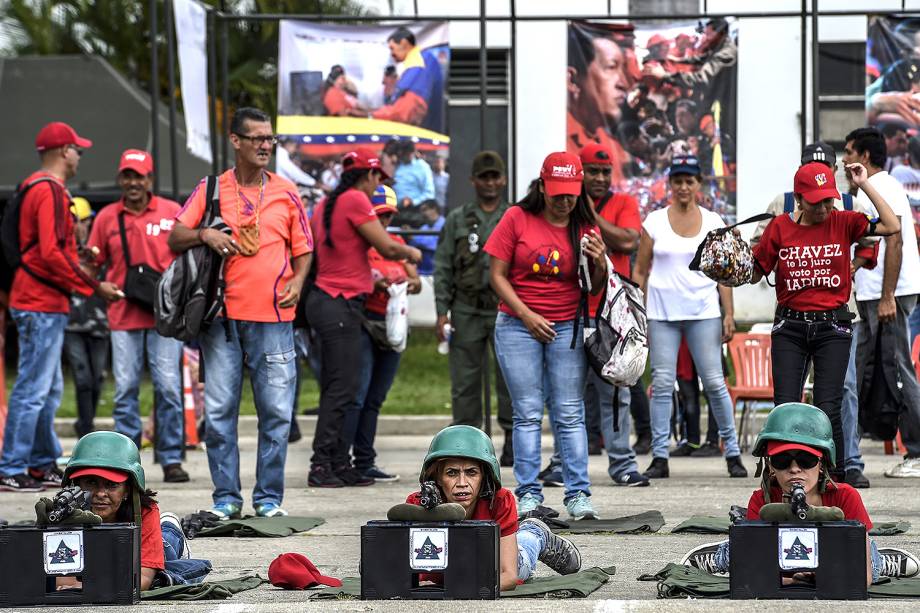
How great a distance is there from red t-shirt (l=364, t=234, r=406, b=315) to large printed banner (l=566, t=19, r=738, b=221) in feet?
7.83

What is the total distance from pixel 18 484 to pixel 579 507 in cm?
388

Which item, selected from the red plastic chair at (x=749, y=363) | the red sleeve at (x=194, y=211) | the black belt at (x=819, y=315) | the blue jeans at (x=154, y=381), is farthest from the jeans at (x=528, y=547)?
the red plastic chair at (x=749, y=363)

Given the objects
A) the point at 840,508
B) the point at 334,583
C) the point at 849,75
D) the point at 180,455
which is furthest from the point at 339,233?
the point at 849,75

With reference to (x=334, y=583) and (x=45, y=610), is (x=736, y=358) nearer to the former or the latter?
(x=334, y=583)

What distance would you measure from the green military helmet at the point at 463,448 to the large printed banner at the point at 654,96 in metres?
6.89

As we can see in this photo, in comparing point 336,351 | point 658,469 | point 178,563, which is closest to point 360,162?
point 336,351

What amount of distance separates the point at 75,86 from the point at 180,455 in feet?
39.8

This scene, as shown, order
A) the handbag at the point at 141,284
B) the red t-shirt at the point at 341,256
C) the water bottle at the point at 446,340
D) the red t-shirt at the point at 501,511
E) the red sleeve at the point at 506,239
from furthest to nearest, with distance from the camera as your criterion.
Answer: the water bottle at the point at 446,340, the handbag at the point at 141,284, the red t-shirt at the point at 341,256, the red sleeve at the point at 506,239, the red t-shirt at the point at 501,511

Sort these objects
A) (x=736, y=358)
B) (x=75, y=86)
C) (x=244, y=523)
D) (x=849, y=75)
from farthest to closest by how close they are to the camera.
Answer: (x=75, y=86)
(x=849, y=75)
(x=736, y=358)
(x=244, y=523)

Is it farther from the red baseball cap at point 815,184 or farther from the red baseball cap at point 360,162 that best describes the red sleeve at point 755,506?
the red baseball cap at point 360,162

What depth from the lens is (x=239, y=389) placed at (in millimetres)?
8992

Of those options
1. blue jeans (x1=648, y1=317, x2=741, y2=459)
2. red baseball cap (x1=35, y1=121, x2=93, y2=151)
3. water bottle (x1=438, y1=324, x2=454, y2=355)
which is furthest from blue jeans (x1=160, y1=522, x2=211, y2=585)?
red baseball cap (x1=35, y1=121, x2=93, y2=151)

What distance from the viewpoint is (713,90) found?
13.5m

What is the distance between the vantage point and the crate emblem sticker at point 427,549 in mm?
6199
